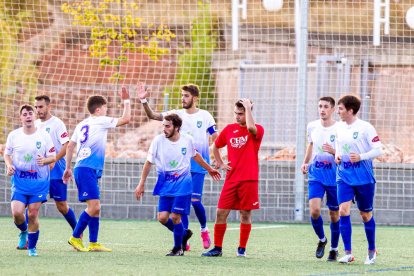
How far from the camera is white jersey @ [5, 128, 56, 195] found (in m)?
11.4

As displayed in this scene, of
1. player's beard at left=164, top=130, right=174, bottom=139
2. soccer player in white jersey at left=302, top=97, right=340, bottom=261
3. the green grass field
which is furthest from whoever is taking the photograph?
soccer player in white jersey at left=302, top=97, right=340, bottom=261

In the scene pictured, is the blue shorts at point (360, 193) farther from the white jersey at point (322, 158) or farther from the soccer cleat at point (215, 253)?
the soccer cleat at point (215, 253)

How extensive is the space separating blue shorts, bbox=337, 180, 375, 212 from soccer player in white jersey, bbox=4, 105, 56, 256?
9.91 feet

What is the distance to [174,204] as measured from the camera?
11.7 meters

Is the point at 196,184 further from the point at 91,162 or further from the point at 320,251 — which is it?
the point at 320,251

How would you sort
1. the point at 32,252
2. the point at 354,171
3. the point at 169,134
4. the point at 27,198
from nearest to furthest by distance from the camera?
the point at 354,171, the point at 32,252, the point at 27,198, the point at 169,134

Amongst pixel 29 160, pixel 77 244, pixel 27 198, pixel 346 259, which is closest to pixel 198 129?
pixel 77 244

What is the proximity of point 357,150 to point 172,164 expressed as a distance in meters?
2.04

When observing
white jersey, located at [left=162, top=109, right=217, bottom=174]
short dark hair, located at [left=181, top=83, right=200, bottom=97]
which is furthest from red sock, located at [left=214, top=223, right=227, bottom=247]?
short dark hair, located at [left=181, top=83, right=200, bottom=97]

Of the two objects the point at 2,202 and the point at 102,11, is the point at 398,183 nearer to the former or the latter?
the point at 2,202

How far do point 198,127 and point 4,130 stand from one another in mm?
9129

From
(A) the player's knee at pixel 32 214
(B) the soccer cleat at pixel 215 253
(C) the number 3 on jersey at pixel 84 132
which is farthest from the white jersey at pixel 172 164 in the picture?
(A) the player's knee at pixel 32 214

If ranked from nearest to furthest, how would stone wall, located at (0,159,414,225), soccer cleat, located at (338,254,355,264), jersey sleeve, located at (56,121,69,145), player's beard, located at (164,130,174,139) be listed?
soccer cleat, located at (338,254,355,264), player's beard, located at (164,130,174,139), jersey sleeve, located at (56,121,69,145), stone wall, located at (0,159,414,225)

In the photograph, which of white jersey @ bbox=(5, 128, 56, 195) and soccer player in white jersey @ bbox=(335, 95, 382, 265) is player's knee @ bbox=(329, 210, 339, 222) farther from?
white jersey @ bbox=(5, 128, 56, 195)
